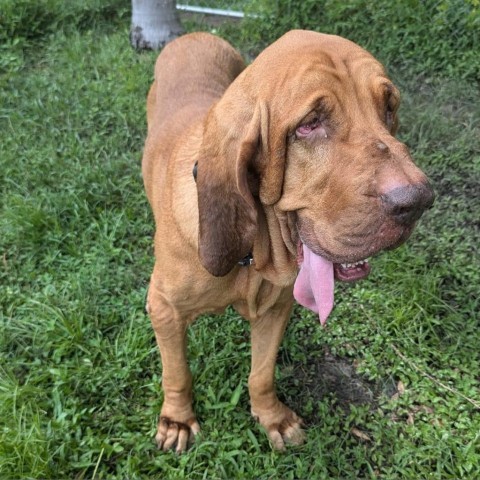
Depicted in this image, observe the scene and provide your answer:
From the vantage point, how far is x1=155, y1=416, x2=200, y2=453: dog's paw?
10.4ft

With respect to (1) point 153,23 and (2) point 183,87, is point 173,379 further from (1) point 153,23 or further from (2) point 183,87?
(1) point 153,23

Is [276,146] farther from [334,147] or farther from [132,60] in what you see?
[132,60]

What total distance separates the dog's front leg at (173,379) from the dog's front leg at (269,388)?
350mm

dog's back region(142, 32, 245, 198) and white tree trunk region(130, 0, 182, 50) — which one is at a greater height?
dog's back region(142, 32, 245, 198)

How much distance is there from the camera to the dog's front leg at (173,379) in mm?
2927

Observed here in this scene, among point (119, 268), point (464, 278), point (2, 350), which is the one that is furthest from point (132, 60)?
point (464, 278)

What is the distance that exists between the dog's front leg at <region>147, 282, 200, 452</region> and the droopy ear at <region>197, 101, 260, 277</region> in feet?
2.00

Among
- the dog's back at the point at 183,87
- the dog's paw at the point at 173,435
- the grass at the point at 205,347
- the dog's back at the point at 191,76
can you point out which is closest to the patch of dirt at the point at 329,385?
the grass at the point at 205,347

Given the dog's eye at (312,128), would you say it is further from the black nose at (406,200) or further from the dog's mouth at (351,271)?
the dog's mouth at (351,271)

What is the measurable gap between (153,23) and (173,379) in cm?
451

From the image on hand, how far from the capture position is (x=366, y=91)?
2176 millimetres

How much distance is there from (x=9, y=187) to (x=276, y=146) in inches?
129

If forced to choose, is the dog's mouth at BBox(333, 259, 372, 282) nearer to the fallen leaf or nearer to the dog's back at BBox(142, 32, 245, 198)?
the dog's back at BBox(142, 32, 245, 198)

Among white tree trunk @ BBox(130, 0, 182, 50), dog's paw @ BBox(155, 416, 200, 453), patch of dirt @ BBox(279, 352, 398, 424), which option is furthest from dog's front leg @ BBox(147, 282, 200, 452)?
white tree trunk @ BBox(130, 0, 182, 50)
